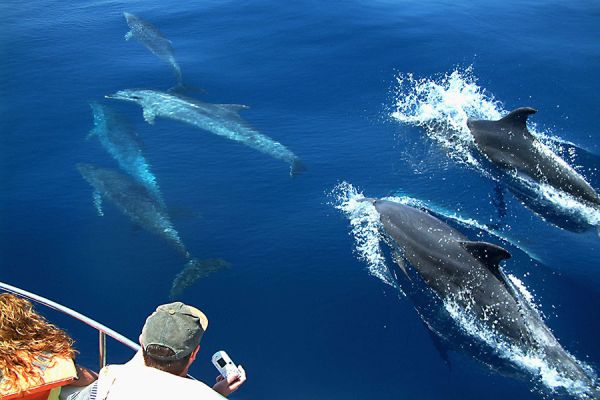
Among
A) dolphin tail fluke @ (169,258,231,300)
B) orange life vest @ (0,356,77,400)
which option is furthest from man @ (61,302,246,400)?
dolphin tail fluke @ (169,258,231,300)

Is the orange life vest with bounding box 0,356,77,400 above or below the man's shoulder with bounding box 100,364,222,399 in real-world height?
below

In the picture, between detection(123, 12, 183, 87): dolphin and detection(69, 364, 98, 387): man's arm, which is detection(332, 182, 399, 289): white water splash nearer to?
detection(69, 364, 98, 387): man's arm

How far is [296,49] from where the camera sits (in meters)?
23.8

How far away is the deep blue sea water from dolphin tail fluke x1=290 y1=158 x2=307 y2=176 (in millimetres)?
240

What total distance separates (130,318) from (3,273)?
3252 millimetres

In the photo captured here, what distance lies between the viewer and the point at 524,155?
16359 millimetres

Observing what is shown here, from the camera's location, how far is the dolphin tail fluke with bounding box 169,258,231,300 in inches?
468

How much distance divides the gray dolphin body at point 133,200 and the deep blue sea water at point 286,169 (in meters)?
0.23

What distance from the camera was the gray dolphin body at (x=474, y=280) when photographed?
416 inches

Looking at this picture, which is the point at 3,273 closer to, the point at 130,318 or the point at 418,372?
the point at 130,318

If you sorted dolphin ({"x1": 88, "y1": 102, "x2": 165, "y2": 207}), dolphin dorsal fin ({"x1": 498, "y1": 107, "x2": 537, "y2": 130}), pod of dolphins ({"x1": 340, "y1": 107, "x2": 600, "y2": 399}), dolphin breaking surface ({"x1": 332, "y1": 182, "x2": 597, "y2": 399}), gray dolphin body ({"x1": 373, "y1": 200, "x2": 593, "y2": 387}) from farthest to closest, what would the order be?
dolphin dorsal fin ({"x1": 498, "y1": 107, "x2": 537, "y2": 130}), dolphin ({"x1": 88, "y1": 102, "x2": 165, "y2": 207}), gray dolphin body ({"x1": 373, "y1": 200, "x2": 593, "y2": 387}), pod of dolphins ({"x1": 340, "y1": 107, "x2": 600, "y2": 399}), dolphin breaking surface ({"x1": 332, "y1": 182, "x2": 597, "y2": 399})

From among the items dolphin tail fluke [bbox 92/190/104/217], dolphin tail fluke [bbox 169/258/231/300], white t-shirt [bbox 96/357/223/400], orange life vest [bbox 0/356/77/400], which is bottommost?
dolphin tail fluke [bbox 169/258/231/300]

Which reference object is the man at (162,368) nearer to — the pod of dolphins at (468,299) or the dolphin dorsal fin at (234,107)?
the pod of dolphins at (468,299)

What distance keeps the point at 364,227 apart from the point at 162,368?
9619 mm
